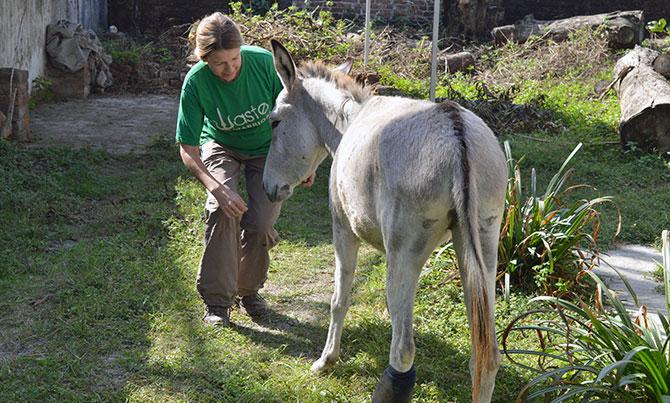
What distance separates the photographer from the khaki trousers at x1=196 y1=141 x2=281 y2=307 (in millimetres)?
4941

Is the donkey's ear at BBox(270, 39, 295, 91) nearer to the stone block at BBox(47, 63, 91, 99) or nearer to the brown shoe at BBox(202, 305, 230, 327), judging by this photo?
the brown shoe at BBox(202, 305, 230, 327)

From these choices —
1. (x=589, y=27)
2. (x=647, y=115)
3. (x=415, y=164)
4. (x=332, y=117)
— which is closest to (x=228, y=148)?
(x=332, y=117)

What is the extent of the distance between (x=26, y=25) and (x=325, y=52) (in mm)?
4492

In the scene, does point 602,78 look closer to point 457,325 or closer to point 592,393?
point 457,325

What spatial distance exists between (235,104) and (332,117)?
0.73 m

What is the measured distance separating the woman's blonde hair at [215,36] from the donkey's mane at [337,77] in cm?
44

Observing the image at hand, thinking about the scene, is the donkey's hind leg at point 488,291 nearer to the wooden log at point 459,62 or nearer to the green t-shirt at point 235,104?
the green t-shirt at point 235,104

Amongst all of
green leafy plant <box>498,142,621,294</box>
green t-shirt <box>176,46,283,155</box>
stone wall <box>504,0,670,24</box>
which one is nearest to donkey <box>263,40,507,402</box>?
green t-shirt <box>176,46,283,155</box>

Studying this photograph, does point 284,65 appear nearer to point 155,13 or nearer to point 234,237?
point 234,237

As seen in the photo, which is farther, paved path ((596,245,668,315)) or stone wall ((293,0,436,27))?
stone wall ((293,0,436,27))

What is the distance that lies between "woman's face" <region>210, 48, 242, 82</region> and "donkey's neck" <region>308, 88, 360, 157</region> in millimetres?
530

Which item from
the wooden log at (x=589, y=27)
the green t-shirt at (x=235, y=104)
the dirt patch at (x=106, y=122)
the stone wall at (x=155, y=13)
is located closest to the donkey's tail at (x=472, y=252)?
the green t-shirt at (x=235, y=104)

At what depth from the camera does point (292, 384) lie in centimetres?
431

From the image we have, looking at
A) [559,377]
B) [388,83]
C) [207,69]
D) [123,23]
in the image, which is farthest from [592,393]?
[123,23]
